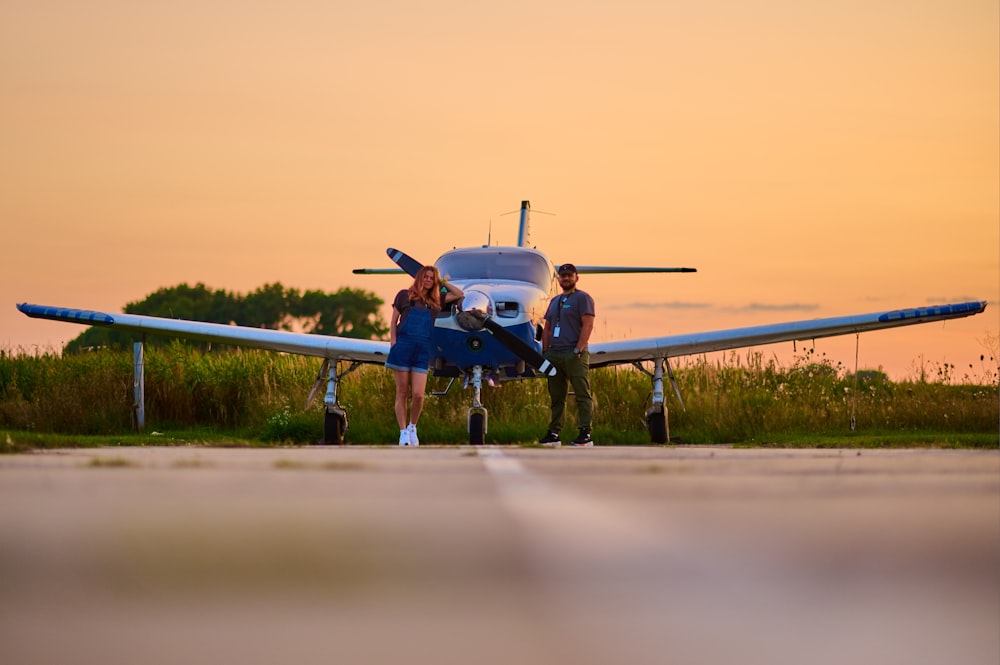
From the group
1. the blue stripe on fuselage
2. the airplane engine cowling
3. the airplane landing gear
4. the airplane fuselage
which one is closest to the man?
the airplane landing gear

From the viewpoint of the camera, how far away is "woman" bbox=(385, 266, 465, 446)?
14266 millimetres

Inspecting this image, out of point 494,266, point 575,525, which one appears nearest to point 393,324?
point 494,266

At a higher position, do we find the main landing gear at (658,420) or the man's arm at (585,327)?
the man's arm at (585,327)

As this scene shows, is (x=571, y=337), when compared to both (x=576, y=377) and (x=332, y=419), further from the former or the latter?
(x=332, y=419)

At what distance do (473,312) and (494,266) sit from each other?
2363 mm

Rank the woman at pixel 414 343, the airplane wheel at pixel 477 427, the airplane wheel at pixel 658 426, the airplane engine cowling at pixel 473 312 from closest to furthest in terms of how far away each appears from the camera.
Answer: the woman at pixel 414 343, the airplane wheel at pixel 477 427, the airplane engine cowling at pixel 473 312, the airplane wheel at pixel 658 426

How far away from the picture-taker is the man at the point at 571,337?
52.2ft

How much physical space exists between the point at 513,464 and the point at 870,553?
405 centimetres

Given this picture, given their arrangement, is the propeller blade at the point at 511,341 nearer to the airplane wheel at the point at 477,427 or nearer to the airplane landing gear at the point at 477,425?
the airplane landing gear at the point at 477,425

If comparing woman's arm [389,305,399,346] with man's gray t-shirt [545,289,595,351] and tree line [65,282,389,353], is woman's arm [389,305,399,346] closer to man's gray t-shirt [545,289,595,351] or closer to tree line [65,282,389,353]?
man's gray t-shirt [545,289,595,351]

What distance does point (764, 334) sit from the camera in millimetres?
21062

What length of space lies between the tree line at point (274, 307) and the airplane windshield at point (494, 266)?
56.2 meters

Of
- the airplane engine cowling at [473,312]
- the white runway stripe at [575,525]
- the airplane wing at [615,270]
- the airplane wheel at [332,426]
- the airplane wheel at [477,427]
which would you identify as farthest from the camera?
the airplane wing at [615,270]

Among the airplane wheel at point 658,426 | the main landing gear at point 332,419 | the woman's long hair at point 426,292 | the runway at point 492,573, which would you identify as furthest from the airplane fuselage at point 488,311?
the runway at point 492,573
